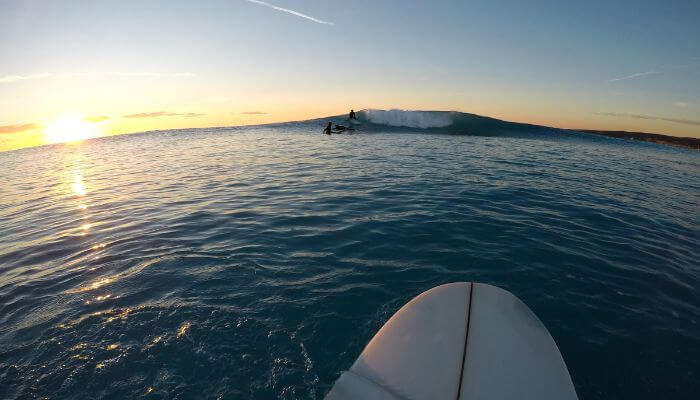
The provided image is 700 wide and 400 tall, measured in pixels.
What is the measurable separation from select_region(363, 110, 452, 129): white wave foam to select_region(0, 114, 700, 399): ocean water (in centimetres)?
4241

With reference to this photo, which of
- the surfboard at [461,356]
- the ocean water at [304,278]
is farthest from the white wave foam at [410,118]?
the surfboard at [461,356]

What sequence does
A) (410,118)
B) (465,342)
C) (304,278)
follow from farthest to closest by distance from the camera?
(410,118)
(304,278)
(465,342)

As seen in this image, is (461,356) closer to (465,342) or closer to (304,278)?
(465,342)

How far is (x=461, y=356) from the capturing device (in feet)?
11.5

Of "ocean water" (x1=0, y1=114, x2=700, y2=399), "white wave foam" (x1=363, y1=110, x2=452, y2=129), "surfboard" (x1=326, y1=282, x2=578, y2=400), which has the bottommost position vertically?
"ocean water" (x1=0, y1=114, x2=700, y2=399)

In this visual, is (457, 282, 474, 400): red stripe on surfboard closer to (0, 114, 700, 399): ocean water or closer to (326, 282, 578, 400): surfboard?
(326, 282, 578, 400): surfboard

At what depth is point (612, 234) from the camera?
932 centimetres

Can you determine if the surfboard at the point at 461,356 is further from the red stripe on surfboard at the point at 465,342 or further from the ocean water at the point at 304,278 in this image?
the ocean water at the point at 304,278

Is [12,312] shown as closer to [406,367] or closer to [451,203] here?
[406,367]

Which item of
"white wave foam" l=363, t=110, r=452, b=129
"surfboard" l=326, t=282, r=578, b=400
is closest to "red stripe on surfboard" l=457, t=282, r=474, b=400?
"surfboard" l=326, t=282, r=578, b=400

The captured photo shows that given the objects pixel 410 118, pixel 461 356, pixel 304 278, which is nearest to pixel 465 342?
pixel 461 356

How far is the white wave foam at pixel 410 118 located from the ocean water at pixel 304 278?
42406 millimetres

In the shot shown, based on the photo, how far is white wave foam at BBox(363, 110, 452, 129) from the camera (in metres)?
55.0

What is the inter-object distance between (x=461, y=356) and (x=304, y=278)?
3.85m
